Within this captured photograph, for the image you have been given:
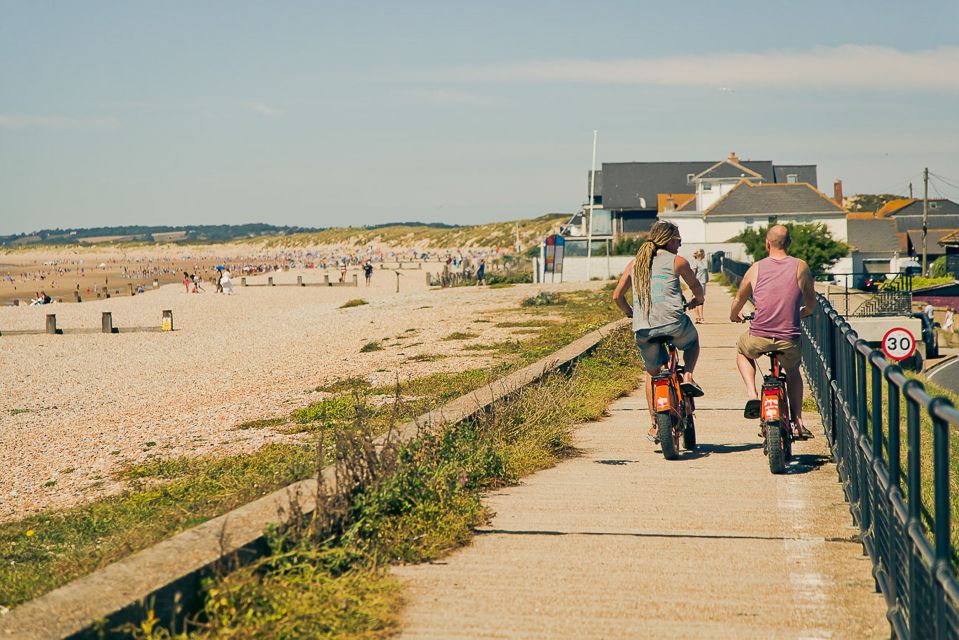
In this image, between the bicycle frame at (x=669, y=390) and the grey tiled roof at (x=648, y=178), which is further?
the grey tiled roof at (x=648, y=178)

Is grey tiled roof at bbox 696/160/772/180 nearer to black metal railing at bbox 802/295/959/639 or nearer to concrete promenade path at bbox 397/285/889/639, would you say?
concrete promenade path at bbox 397/285/889/639

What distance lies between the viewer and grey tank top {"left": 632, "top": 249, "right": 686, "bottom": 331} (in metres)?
8.07

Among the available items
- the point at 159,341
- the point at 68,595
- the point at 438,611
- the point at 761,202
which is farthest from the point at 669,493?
the point at 761,202

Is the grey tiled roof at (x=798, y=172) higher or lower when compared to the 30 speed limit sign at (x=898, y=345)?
higher

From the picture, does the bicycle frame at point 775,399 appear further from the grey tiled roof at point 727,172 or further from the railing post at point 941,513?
the grey tiled roof at point 727,172

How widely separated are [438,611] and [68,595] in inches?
59.9

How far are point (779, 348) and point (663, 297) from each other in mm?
926

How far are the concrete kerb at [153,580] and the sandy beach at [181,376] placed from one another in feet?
15.5

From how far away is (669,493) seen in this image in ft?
22.8

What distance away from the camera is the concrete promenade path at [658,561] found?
4535 millimetres

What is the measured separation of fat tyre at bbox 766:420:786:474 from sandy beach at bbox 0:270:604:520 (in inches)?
206

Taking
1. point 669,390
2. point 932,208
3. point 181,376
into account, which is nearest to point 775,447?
point 669,390

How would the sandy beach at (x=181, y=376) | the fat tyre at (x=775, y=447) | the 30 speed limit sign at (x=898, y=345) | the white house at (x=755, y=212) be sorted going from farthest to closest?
the white house at (x=755, y=212)
the 30 speed limit sign at (x=898, y=345)
the sandy beach at (x=181, y=376)
the fat tyre at (x=775, y=447)

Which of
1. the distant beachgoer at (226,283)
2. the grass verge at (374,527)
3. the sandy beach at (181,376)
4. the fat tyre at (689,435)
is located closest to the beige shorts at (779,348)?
the fat tyre at (689,435)
